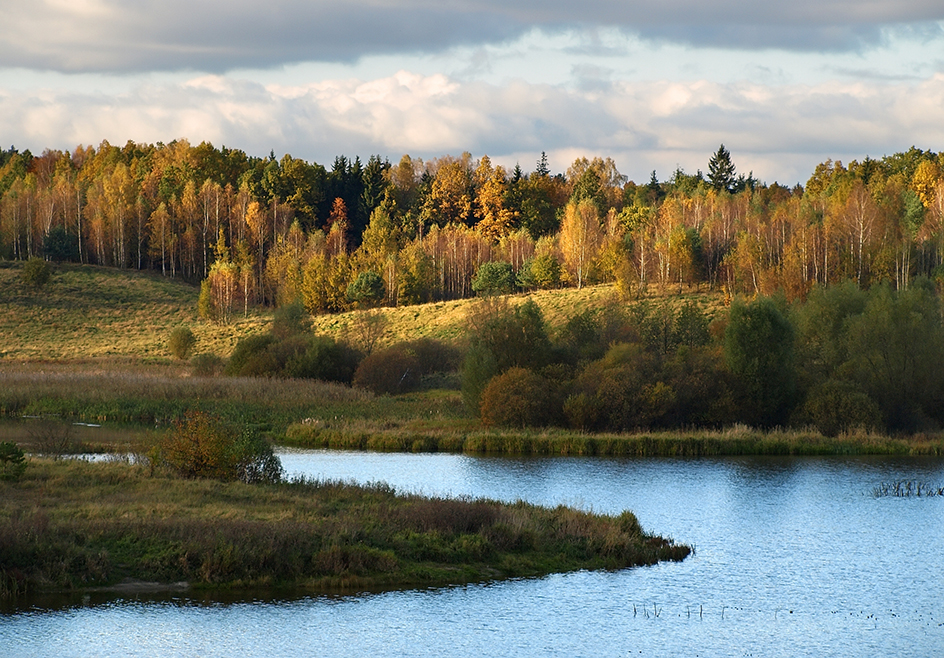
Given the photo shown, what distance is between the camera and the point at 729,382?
5853cm

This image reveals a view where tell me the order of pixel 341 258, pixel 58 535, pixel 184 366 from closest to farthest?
pixel 58 535
pixel 184 366
pixel 341 258

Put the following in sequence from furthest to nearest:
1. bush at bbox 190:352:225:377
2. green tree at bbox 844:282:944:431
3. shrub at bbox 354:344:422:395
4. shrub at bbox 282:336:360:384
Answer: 1. bush at bbox 190:352:225:377
2. shrub at bbox 282:336:360:384
3. shrub at bbox 354:344:422:395
4. green tree at bbox 844:282:944:431

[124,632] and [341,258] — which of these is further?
[341,258]

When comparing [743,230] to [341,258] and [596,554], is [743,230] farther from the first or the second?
[596,554]

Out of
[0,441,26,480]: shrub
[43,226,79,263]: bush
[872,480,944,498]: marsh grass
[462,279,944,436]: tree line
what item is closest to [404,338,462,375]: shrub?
[462,279,944,436]: tree line

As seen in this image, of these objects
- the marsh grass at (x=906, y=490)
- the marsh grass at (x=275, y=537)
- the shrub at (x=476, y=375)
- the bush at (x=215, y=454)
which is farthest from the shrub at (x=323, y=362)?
the marsh grass at (x=906, y=490)

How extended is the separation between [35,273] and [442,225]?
51877 mm

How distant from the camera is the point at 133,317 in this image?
114 m

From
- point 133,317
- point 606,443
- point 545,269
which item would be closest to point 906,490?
point 606,443

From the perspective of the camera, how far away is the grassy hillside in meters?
98.5

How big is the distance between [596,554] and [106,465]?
16.9 m

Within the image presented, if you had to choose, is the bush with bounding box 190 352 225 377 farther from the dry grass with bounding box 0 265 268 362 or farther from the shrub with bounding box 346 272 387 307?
the shrub with bounding box 346 272 387 307

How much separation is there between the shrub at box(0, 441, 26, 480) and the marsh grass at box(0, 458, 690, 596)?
44 centimetres

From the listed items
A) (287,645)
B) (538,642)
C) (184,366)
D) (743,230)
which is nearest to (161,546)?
(287,645)
